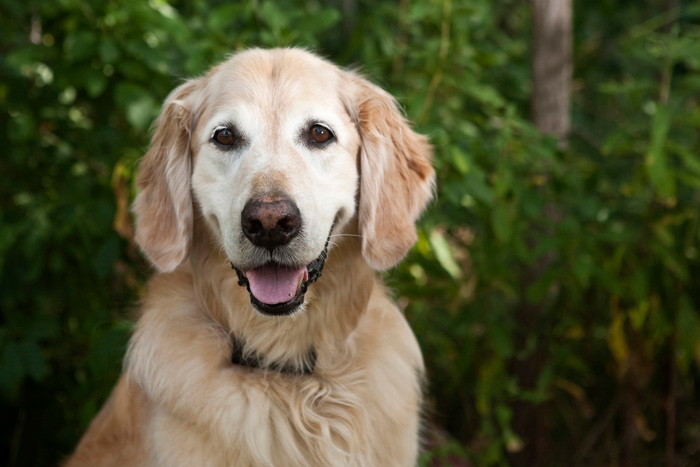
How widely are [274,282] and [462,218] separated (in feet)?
5.09

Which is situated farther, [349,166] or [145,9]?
[145,9]

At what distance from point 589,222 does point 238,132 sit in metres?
1.91

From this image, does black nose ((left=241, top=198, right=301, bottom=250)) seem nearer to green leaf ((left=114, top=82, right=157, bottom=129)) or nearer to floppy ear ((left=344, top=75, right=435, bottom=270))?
floppy ear ((left=344, top=75, right=435, bottom=270))

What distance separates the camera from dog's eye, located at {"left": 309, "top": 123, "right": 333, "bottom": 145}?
241cm

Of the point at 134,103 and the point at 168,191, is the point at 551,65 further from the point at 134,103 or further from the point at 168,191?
the point at 168,191

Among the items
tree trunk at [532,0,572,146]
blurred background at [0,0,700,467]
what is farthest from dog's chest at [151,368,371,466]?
tree trunk at [532,0,572,146]

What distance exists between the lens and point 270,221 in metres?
2.06

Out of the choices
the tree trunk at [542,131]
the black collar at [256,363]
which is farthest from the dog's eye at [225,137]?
the tree trunk at [542,131]

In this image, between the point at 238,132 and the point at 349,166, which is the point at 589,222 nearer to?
the point at 349,166

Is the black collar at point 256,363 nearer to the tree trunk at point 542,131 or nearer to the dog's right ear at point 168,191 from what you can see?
the dog's right ear at point 168,191

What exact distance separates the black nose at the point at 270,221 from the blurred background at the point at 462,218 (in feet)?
3.44

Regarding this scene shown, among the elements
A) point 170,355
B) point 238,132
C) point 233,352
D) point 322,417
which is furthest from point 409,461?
point 238,132

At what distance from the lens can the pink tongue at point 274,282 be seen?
2.21 meters

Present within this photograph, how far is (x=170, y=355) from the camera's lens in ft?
7.80
